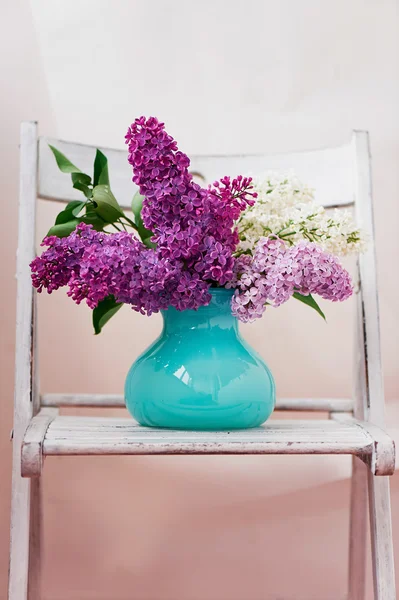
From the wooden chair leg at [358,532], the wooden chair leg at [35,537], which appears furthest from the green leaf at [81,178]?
the wooden chair leg at [358,532]

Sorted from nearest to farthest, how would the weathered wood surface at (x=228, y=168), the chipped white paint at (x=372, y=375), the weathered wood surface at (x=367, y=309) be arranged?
the chipped white paint at (x=372, y=375)
the weathered wood surface at (x=367, y=309)
the weathered wood surface at (x=228, y=168)

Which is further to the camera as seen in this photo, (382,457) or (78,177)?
(78,177)

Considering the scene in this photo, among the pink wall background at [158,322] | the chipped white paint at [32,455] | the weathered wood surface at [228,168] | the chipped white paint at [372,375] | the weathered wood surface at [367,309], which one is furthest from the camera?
the pink wall background at [158,322]

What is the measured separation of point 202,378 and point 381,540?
274mm

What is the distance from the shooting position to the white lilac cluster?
0.76 metres

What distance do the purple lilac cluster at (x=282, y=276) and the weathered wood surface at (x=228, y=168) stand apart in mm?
310

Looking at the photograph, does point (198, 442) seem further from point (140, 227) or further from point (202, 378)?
point (140, 227)

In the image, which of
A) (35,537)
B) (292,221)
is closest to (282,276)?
(292,221)

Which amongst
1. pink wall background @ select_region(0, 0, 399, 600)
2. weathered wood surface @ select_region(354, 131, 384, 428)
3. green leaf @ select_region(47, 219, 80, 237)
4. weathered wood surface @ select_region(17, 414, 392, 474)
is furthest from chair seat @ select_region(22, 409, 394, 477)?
pink wall background @ select_region(0, 0, 399, 600)

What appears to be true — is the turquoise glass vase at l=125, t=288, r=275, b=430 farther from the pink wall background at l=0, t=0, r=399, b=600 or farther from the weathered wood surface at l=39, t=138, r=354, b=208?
the pink wall background at l=0, t=0, r=399, b=600

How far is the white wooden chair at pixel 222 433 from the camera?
0.67 meters

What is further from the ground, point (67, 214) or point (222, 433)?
point (67, 214)

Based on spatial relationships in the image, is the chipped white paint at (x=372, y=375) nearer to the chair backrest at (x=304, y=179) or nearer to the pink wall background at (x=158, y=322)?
the chair backrest at (x=304, y=179)

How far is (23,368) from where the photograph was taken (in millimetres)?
817
